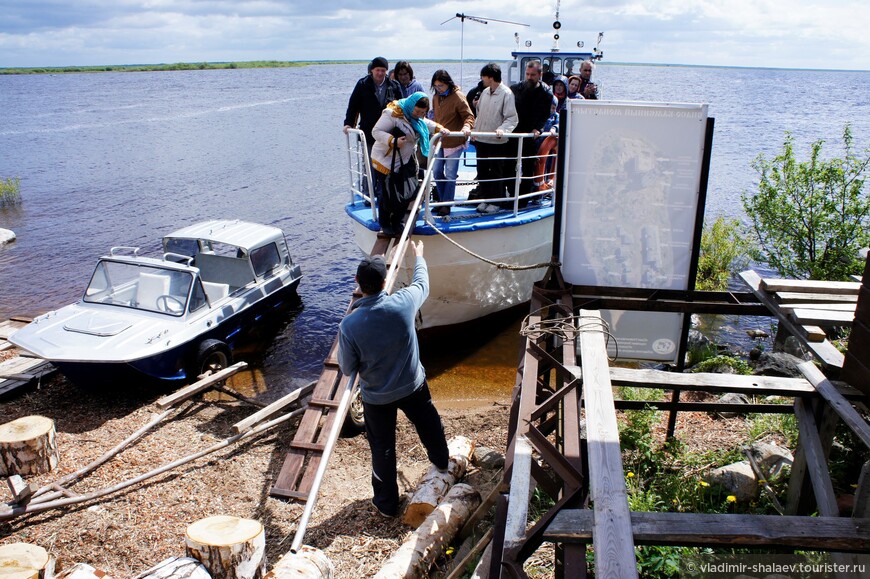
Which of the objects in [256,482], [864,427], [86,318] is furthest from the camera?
[86,318]

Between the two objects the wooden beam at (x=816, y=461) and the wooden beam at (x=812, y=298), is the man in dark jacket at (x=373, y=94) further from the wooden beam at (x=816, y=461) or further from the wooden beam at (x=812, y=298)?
the wooden beam at (x=816, y=461)

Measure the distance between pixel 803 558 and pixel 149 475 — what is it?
5.49m

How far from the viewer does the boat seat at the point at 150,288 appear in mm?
8883

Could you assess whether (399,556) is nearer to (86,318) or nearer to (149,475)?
(149,475)

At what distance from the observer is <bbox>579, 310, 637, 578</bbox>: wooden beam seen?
286 cm

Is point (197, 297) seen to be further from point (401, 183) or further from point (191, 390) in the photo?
point (401, 183)

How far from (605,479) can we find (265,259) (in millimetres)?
8733

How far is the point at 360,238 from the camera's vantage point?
10008 millimetres

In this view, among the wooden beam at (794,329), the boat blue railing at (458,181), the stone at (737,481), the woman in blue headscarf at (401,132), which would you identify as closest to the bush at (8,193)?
the boat blue railing at (458,181)

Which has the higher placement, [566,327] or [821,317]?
[821,317]

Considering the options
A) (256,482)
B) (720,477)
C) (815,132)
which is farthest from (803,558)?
(815,132)

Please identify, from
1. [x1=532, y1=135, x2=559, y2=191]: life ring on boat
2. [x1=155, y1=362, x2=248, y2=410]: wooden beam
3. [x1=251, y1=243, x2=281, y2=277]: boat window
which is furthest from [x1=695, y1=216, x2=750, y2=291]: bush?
[x1=155, y1=362, x2=248, y2=410]: wooden beam

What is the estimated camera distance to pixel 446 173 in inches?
374

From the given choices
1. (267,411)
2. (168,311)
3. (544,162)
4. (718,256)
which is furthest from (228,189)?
(267,411)
